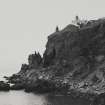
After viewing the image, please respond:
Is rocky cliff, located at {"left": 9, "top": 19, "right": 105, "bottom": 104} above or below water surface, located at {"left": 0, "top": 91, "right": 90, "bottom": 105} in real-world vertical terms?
above

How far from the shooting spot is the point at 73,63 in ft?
328

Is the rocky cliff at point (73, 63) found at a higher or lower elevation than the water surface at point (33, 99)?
higher

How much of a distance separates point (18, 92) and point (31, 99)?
15025 mm

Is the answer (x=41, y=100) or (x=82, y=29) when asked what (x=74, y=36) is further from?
(x=41, y=100)

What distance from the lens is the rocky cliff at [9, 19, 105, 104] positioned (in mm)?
86713

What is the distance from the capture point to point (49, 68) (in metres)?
110

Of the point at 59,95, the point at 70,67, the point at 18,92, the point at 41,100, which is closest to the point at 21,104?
the point at 41,100

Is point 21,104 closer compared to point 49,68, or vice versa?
point 21,104

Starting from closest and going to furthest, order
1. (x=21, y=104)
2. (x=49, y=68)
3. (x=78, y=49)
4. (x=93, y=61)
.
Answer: (x=21, y=104) → (x=93, y=61) → (x=78, y=49) → (x=49, y=68)

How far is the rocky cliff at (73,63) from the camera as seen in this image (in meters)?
86.7

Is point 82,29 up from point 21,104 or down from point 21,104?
up

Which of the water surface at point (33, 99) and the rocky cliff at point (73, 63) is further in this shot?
the rocky cliff at point (73, 63)

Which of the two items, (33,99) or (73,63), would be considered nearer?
(33,99)

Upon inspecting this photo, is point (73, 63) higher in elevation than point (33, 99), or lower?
higher
